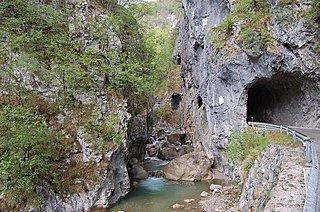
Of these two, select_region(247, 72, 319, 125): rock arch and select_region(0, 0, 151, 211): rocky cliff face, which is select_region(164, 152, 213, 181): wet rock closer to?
select_region(0, 0, 151, 211): rocky cliff face

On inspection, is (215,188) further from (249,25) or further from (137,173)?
(249,25)

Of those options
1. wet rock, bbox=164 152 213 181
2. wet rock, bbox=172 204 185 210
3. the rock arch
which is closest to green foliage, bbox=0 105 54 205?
wet rock, bbox=172 204 185 210

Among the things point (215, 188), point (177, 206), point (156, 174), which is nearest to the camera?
point (177, 206)

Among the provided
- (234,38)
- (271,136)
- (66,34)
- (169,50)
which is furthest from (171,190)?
(169,50)

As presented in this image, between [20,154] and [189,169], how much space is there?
1140 centimetres

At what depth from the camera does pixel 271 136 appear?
558 inches

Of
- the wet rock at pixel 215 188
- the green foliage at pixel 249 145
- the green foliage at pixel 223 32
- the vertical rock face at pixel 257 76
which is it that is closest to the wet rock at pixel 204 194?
the wet rock at pixel 215 188

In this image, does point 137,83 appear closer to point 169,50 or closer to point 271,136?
point 271,136

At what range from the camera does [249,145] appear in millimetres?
15414

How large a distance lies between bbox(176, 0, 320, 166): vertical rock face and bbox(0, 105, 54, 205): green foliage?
40.3 ft

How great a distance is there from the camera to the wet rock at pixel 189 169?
64.0 ft

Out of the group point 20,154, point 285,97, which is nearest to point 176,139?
point 285,97

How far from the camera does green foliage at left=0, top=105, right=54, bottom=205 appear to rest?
11.8m

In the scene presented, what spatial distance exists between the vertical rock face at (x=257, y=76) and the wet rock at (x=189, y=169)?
1.70 metres
